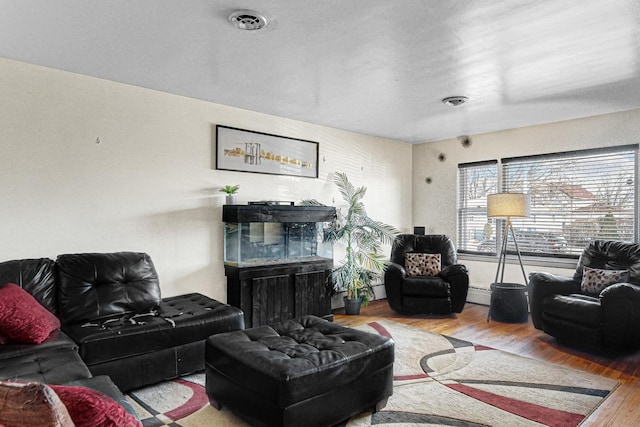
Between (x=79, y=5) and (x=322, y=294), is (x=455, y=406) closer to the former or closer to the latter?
(x=322, y=294)

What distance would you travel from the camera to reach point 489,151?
18.1 feet

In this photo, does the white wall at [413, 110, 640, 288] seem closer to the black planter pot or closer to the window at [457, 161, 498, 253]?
the window at [457, 161, 498, 253]

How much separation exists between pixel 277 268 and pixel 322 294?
728 mm

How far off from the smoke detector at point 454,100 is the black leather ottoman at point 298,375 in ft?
8.28

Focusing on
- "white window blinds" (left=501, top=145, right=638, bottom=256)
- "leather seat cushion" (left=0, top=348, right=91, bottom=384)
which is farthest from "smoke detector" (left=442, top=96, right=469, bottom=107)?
"leather seat cushion" (left=0, top=348, right=91, bottom=384)

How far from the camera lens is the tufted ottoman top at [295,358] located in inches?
79.6

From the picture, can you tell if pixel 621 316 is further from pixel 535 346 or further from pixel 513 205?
pixel 513 205

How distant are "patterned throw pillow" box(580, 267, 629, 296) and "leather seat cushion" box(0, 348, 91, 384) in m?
4.31

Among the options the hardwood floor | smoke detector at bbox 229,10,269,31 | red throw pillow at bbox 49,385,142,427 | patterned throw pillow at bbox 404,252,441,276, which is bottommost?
the hardwood floor

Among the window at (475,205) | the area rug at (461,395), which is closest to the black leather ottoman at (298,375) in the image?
the area rug at (461,395)

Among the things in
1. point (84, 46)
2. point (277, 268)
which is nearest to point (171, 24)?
point (84, 46)

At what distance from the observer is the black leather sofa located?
249cm

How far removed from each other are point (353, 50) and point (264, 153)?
2009 millimetres

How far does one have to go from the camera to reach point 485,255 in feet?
18.4
